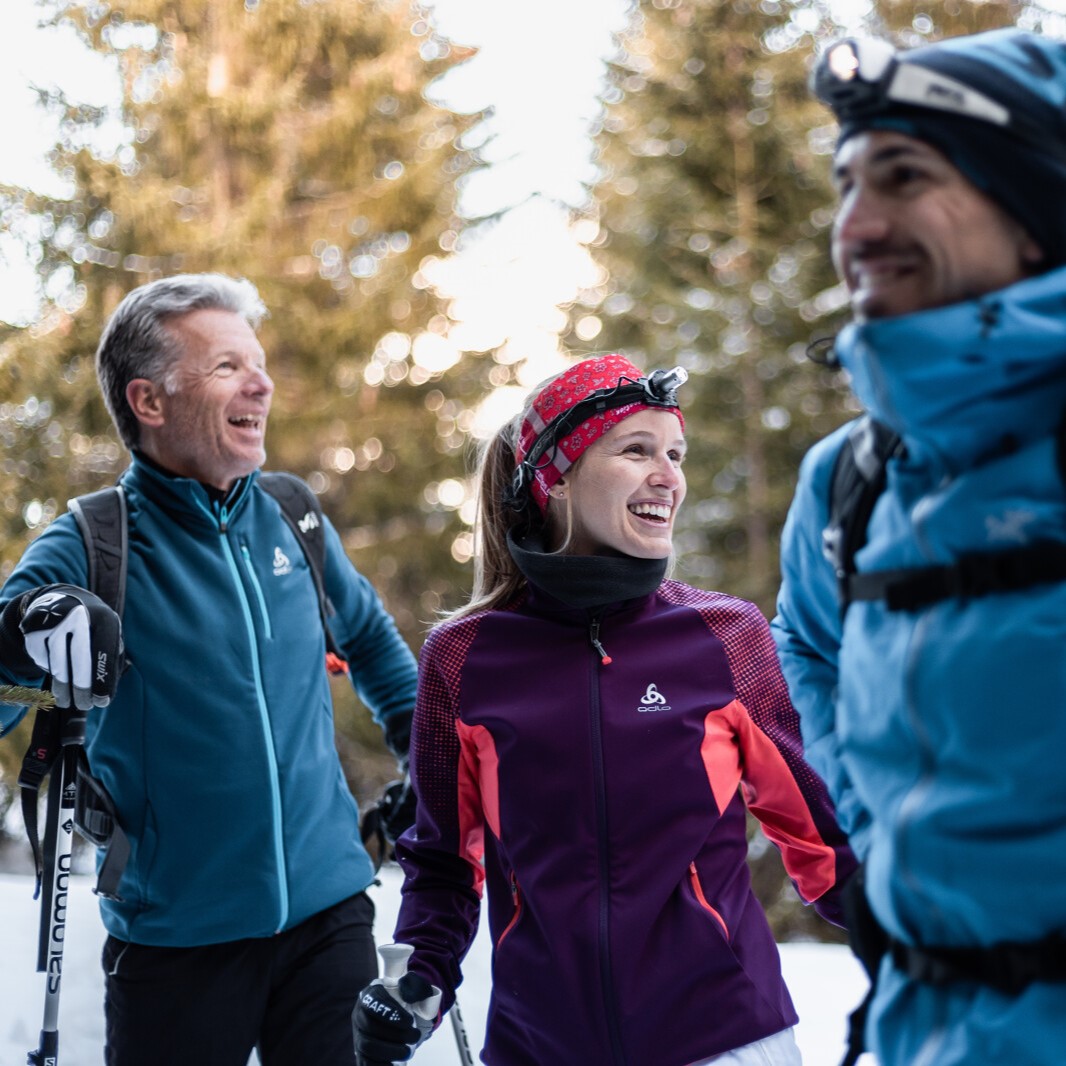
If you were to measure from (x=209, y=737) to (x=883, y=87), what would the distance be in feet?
6.94

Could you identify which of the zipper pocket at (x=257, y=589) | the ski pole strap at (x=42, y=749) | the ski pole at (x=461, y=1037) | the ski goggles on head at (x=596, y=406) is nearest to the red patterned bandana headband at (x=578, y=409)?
the ski goggles on head at (x=596, y=406)

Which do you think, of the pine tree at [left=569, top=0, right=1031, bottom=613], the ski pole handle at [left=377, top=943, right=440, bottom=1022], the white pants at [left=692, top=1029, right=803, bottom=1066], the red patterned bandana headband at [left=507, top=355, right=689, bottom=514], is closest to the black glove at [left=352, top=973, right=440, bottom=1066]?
the ski pole handle at [left=377, top=943, right=440, bottom=1022]

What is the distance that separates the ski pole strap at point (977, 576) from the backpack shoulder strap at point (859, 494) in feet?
0.40

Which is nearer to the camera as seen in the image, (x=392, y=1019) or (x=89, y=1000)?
(x=392, y=1019)

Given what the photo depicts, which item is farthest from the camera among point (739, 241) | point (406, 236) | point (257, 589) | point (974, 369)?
point (406, 236)

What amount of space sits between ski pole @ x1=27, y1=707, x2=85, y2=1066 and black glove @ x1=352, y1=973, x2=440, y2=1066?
885 mm

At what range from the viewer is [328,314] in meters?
11.5

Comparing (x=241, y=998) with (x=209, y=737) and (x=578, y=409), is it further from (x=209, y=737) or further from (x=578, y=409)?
(x=578, y=409)

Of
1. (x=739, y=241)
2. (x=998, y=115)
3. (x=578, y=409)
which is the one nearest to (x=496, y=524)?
(x=578, y=409)

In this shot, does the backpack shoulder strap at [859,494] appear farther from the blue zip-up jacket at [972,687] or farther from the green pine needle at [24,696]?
the green pine needle at [24,696]

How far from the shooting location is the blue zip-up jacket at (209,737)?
2.86 metres

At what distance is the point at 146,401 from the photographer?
3.20 meters

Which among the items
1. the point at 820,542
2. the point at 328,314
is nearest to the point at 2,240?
the point at 328,314

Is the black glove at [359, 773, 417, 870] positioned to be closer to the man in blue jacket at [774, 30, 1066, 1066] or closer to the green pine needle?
the green pine needle
